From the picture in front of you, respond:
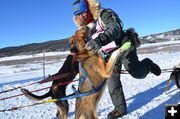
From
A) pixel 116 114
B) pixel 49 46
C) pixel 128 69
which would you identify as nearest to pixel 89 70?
pixel 128 69

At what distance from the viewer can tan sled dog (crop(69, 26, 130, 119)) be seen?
2568mm

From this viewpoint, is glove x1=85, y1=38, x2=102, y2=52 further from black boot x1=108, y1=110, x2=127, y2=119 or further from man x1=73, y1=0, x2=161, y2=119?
black boot x1=108, y1=110, x2=127, y2=119

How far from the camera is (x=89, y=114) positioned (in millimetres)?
2572

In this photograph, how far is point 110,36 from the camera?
2.71 meters

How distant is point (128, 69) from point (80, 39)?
127 cm

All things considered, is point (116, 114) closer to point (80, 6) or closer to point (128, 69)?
point (128, 69)

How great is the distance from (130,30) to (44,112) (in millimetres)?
2318

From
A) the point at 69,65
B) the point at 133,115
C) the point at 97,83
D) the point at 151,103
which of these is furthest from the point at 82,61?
Result: the point at 151,103

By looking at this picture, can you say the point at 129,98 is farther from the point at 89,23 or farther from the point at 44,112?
the point at 89,23

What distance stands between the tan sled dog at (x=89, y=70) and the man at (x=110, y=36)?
194mm

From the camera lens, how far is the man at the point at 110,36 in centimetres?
267

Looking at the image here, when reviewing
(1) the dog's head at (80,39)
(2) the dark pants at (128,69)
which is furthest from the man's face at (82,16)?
(2) the dark pants at (128,69)

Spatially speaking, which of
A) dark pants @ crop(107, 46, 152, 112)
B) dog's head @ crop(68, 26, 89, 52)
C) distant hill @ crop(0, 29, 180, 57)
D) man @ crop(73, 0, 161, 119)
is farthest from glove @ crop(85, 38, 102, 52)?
distant hill @ crop(0, 29, 180, 57)

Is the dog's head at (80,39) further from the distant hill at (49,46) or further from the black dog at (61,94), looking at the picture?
the distant hill at (49,46)
